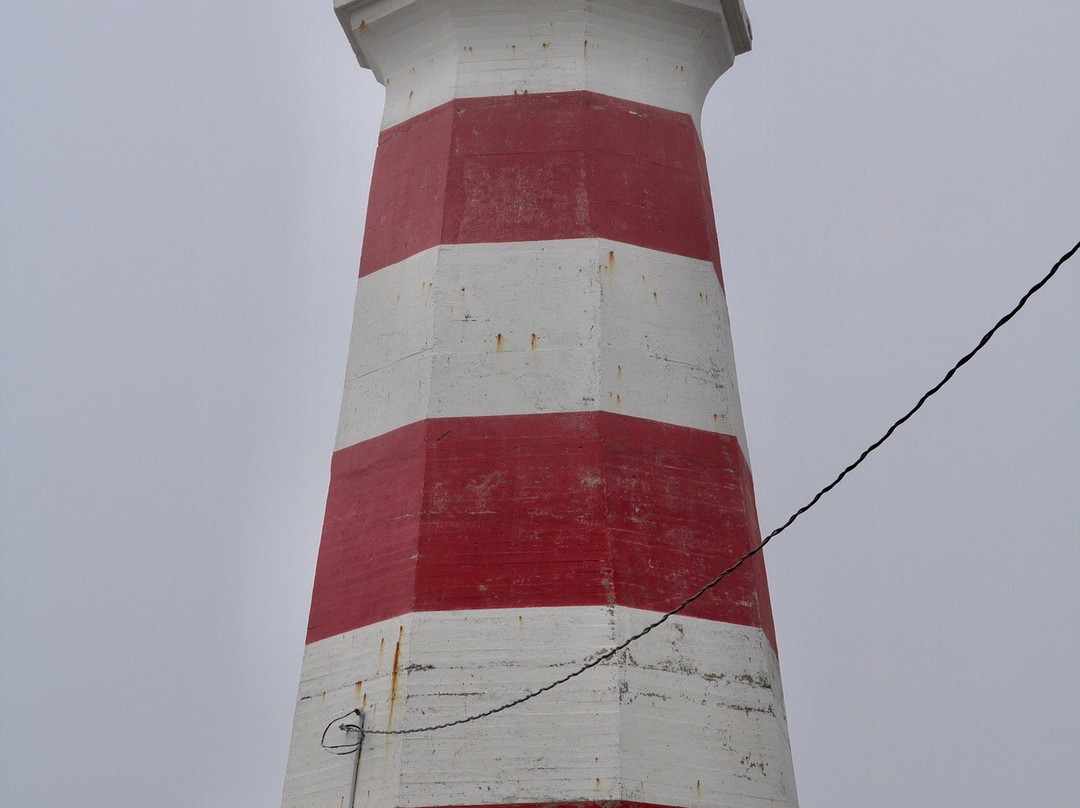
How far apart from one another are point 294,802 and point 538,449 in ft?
7.73

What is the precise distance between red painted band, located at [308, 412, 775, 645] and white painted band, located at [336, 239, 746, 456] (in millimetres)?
153

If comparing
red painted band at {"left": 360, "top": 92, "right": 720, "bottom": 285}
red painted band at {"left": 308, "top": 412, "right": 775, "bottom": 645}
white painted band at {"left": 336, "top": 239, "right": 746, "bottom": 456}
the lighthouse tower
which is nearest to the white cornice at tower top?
the lighthouse tower

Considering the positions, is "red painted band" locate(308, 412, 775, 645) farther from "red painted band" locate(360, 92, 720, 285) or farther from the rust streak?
"red painted band" locate(360, 92, 720, 285)

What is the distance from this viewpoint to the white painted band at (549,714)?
6992 mm

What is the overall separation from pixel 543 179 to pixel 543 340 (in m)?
1.27

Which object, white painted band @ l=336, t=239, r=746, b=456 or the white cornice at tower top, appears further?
the white cornice at tower top

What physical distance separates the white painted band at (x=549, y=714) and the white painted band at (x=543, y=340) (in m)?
1.35

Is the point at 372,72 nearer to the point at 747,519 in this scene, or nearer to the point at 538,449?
the point at 538,449

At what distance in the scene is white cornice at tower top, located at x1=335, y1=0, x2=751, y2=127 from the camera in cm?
942

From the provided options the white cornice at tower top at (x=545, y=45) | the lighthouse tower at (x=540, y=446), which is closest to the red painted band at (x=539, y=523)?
the lighthouse tower at (x=540, y=446)

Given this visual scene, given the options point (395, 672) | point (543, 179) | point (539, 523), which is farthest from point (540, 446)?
point (543, 179)

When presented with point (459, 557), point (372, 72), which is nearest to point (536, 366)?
point (459, 557)

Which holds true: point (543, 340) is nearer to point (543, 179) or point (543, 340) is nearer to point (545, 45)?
point (543, 179)

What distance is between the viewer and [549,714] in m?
7.16
